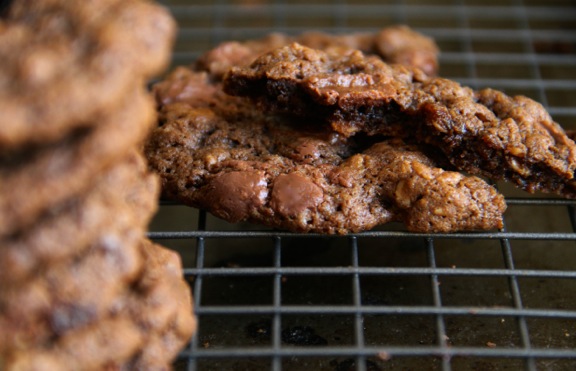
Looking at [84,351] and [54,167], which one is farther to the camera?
[84,351]

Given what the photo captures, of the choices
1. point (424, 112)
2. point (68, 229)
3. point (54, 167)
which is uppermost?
point (424, 112)

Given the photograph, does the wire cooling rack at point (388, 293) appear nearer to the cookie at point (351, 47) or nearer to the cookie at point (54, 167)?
the cookie at point (351, 47)

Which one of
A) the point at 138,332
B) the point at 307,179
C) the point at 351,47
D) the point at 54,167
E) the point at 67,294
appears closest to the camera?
the point at 54,167

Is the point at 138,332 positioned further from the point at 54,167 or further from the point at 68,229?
the point at 54,167

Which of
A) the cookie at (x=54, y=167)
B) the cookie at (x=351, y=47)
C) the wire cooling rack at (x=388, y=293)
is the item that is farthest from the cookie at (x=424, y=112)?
the cookie at (x=54, y=167)

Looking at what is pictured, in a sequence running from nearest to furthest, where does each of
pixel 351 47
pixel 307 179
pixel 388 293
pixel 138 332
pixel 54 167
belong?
pixel 54 167
pixel 138 332
pixel 307 179
pixel 388 293
pixel 351 47

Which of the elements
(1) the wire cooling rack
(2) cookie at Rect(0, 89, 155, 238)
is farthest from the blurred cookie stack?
(1) the wire cooling rack

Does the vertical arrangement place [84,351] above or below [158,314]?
below

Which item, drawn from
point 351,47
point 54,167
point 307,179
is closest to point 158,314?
point 54,167
